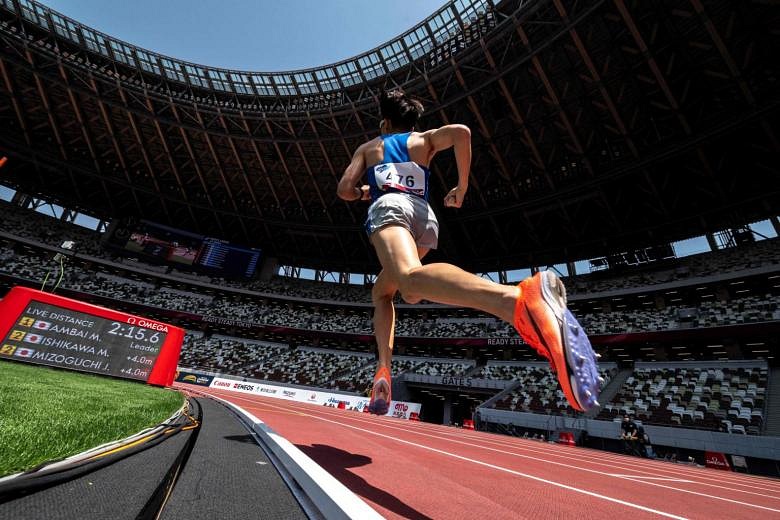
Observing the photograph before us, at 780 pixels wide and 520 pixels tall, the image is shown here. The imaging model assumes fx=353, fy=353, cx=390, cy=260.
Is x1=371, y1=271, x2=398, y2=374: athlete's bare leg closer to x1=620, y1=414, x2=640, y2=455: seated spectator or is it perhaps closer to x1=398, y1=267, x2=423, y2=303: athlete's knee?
x1=398, y1=267, x2=423, y2=303: athlete's knee

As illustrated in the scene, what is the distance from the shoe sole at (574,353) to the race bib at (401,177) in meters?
1.11

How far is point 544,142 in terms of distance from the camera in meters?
23.4

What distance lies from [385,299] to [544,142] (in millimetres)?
24413

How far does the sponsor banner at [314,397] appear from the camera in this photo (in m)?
21.2

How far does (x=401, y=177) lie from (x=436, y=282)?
953 mm

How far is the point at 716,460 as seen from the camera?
12.6 m

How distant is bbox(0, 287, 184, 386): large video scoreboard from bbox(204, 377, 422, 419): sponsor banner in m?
12.6

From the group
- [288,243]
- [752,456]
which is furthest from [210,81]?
[752,456]

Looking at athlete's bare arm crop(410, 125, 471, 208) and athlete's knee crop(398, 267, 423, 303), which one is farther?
athlete's bare arm crop(410, 125, 471, 208)

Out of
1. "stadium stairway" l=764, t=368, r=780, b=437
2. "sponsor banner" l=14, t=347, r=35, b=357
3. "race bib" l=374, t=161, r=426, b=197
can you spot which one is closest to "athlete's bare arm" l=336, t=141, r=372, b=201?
"race bib" l=374, t=161, r=426, b=197

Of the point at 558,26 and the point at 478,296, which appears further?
the point at 558,26

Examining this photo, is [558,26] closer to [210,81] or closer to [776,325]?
[776,325]

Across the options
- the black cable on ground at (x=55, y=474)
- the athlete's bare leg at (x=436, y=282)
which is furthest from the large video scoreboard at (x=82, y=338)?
the athlete's bare leg at (x=436, y=282)

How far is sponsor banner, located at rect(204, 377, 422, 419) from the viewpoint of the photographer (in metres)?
21.2
